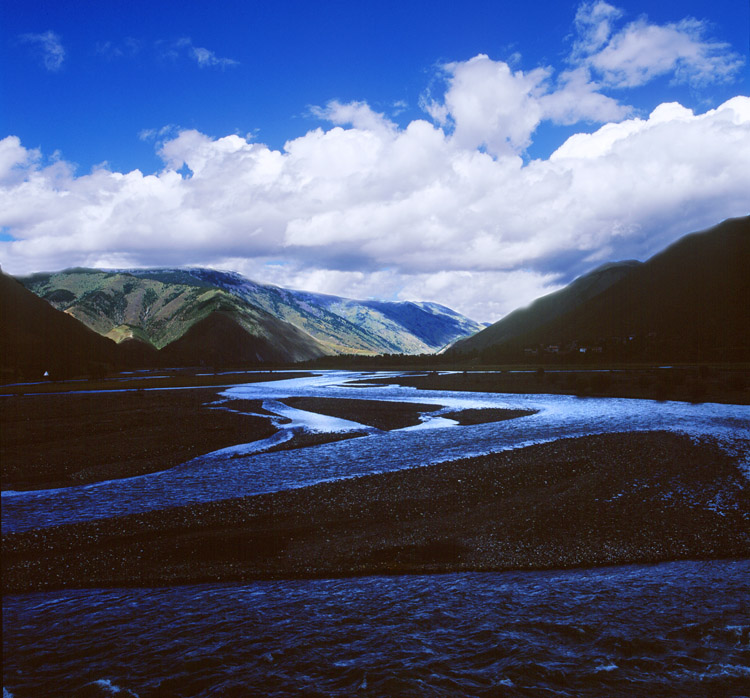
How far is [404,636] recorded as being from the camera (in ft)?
37.7

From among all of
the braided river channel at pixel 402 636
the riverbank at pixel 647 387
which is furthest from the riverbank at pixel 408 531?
the riverbank at pixel 647 387

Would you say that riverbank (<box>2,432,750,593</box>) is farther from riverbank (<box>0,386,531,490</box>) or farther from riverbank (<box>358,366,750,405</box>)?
riverbank (<box>358,366,750,405</box>)

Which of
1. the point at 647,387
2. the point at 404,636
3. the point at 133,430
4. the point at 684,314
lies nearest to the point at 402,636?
the point at 404,636

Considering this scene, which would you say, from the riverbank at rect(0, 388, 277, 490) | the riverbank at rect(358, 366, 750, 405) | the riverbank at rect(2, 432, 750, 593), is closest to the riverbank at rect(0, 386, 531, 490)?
the riverbank at rect(0, 388, 277, 490)

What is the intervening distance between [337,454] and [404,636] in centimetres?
1927

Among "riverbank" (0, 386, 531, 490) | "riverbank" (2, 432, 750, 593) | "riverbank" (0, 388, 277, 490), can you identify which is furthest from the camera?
"riverbank" (0, 386, 531, 490)

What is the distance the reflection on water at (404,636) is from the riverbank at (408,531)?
2.55ft

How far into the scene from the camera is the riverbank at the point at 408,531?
14.9m

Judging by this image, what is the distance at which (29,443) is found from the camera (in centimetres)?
3409

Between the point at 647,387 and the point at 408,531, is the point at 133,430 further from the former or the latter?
the point at 647,387

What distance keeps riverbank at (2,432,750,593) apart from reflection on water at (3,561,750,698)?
0.78 m

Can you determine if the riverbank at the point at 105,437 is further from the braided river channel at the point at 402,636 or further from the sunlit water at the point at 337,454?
the braided river channel at the point at 402,636

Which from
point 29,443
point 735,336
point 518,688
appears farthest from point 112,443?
point 735,336

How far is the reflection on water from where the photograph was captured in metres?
9.92
